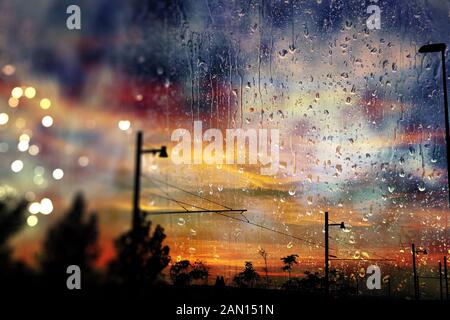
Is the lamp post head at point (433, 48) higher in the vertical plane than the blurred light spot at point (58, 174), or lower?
higher

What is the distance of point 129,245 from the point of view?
42.7 feet

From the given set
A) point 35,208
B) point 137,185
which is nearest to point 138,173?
point 137,185

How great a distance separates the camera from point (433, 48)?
47.5 feet

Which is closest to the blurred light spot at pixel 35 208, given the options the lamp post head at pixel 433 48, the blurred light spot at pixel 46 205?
the blurred light spot at pixel 46 205

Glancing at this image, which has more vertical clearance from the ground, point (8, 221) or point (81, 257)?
point (8, 221)

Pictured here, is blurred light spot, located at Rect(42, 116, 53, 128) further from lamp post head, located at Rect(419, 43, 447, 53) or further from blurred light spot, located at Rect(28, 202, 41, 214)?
lamp post head, located at Rect(419, 43, 447, 53)

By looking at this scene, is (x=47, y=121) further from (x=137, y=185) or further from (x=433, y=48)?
(x=433, y=48)

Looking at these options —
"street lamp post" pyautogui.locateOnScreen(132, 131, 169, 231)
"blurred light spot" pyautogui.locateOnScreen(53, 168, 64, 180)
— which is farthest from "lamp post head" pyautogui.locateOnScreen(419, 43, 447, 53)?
"blurred light spot" pyautogui.locateOnScreen(53, 168, 64, 180)

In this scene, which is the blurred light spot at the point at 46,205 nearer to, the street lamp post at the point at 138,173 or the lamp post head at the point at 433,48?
the street lamp post at the point at 138,173

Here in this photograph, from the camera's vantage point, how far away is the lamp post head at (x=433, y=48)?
14394 millimetres

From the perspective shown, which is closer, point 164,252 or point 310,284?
point 164,252
